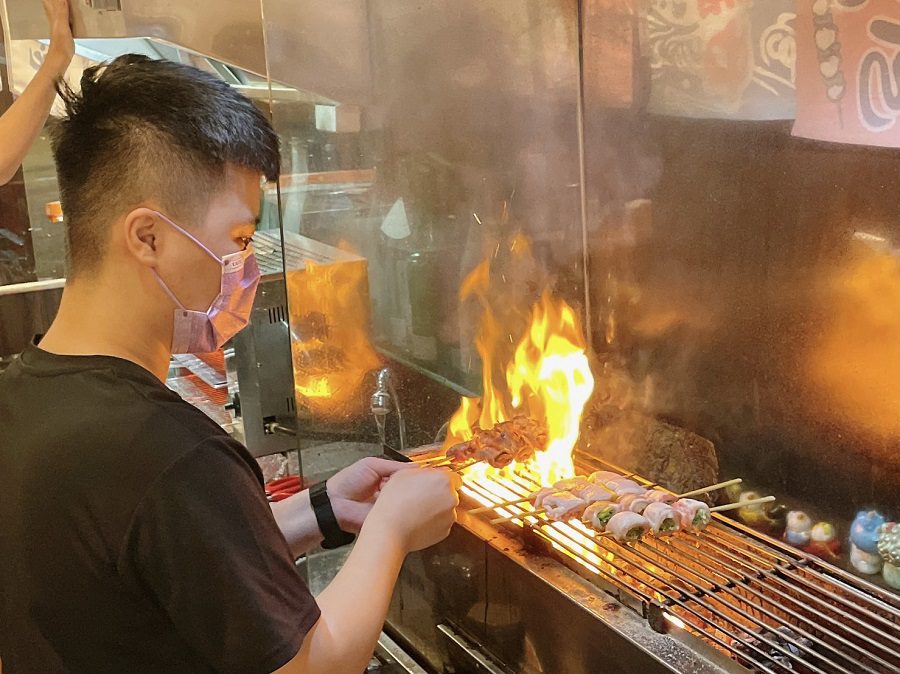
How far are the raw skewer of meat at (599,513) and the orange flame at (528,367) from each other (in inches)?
34.3

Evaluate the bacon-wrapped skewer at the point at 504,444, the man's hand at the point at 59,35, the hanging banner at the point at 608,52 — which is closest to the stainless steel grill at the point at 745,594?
the bacon-wrapped skewer at the point at 504,444

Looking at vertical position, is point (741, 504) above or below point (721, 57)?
below

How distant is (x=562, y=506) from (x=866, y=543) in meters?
0.85

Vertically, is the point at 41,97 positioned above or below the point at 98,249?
above

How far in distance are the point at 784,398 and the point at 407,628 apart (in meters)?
1.57

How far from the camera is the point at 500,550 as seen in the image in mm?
2582

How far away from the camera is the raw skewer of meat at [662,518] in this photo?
256cm

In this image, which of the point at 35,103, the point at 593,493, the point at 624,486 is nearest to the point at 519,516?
the point at 593,493

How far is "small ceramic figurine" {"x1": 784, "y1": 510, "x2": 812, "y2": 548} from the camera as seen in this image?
2729 millimetres

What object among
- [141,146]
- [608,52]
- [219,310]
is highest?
[608,52]

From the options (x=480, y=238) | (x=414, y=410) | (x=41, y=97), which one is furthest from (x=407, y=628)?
(x=41, y=97)

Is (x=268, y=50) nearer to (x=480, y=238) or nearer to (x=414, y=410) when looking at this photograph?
(x=480, y=238)

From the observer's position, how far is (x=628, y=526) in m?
2.53

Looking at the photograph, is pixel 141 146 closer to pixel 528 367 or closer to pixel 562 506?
→ pixel 562 506
